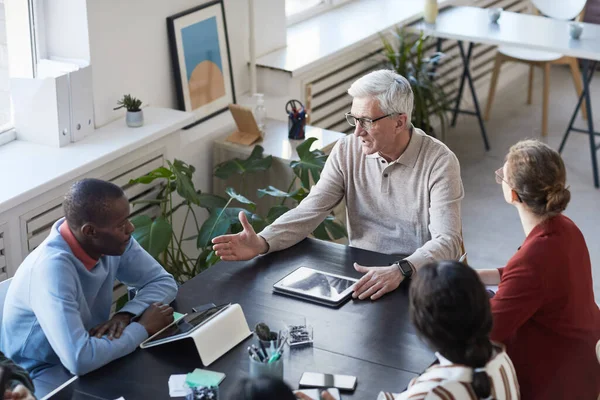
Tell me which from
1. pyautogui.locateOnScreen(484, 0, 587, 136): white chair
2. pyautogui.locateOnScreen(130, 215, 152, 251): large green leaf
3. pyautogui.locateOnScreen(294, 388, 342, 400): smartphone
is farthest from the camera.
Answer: pyautogui.locateOnScreen(484, 0, 587, 136): white chair

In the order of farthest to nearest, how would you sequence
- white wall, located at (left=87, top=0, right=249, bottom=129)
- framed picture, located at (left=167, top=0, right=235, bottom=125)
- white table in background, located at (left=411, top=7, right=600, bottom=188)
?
1. white table in background, located at (left=411, top=7, right=600, bottom=188)
2. framed picture, located at (left=167, top=0, right=235, bottom=125)
3. white wall, located at (left=87, top=0, right=249, bottom=129)

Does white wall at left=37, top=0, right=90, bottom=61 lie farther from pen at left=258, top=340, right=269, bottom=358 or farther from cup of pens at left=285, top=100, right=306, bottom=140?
pen at left=258, top=340, right=269, bottom=358

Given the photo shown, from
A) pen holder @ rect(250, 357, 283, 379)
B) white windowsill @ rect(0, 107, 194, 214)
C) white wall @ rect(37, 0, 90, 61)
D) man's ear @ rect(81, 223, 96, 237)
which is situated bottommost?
pen holder @ rect(250, 357, 283, 379)

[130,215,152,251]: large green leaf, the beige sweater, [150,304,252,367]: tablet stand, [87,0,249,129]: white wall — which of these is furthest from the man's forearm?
[87,0,249,129]: white wall

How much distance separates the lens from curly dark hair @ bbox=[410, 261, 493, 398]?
1789 mm

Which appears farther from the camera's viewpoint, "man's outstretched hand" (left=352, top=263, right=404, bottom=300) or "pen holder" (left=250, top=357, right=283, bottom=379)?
"man's outstretched hand" (left=352, top=263, right=404, bottom=300)

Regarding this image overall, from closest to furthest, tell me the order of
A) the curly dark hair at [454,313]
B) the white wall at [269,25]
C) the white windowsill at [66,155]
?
the curly dark hair at [454,313] < the white windowsill at [66,155] < the white wall at [269,25]

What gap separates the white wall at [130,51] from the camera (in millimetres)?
3760

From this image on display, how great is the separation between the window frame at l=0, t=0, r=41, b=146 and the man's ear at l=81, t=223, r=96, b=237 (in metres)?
1.53

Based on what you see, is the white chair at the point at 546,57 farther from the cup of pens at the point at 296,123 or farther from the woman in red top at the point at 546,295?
the woman in red top at the point at 546,295

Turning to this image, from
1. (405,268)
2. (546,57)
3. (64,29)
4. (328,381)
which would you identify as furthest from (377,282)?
(546,57)

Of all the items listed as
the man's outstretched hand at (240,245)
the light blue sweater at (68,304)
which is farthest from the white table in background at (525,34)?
the light blue sweater at (68,304)

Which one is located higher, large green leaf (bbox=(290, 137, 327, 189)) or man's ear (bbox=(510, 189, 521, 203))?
man's ear (bbox=(510, 189, 521, 203))

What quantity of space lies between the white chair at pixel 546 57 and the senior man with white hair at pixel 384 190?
3.36 m
